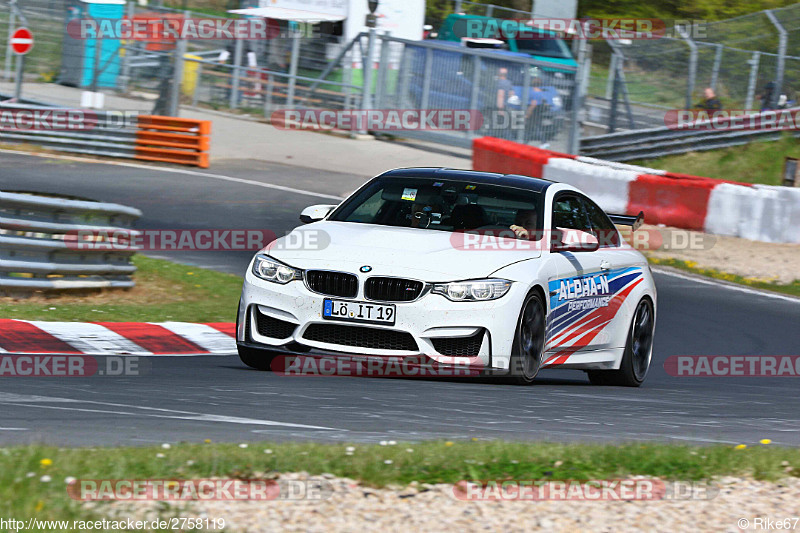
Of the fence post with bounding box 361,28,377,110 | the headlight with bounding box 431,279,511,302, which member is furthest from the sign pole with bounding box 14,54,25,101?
the headlight with bounding box 431,279,511,302

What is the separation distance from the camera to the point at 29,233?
35.4ft

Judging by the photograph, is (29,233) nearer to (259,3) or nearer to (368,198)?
(368,198)

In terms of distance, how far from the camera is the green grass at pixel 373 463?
4.49m

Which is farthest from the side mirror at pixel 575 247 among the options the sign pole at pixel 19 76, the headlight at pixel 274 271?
the sign pole at pixel 19 76

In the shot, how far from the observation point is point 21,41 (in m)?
24.7

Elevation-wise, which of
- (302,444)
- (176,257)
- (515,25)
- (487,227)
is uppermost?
(515,25)

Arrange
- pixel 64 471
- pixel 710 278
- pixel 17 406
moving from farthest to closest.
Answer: pixel 710 278, pixel 17 406, pixel 64 471

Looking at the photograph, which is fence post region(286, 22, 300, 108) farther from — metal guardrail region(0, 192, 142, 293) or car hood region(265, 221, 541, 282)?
car hood region(265, 221, 541, 282)

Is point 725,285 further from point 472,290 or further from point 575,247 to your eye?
point 472,290

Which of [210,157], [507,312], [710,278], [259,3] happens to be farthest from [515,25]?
[507,312]

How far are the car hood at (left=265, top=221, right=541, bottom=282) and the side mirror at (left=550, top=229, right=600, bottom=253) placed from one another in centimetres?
24

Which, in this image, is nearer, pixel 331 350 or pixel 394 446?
pixel 394 446

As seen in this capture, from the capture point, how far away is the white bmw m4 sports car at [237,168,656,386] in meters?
7.84

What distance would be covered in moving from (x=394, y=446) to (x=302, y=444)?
399 mm
